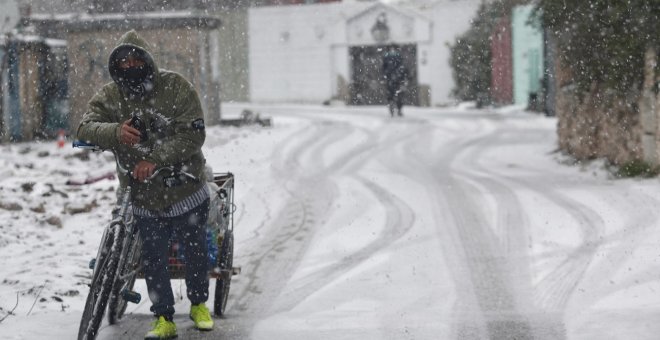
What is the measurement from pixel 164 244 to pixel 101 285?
1.65 ft

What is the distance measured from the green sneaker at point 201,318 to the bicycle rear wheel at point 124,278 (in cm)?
41

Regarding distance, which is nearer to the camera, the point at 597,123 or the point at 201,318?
the point at 201,318

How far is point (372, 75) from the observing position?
4056cm

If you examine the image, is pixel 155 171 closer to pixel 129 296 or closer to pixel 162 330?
pixel 129 296

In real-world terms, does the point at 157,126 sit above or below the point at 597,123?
above

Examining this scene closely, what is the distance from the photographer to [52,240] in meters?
9.05

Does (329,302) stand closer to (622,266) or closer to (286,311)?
(286,311)

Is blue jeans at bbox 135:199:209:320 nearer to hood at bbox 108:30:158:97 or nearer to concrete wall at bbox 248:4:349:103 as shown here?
hood at bbox 108:30:158:97

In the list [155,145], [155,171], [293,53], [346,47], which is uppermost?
[346,47]

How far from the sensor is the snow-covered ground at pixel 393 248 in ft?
19.5

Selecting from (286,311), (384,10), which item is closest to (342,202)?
(286,311)

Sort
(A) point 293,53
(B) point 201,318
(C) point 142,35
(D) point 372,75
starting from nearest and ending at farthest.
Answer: (B) point 201,318 < (C) point 142,35 < (D) point 372,75 < (A) point 293,53

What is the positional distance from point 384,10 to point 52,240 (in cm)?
3135

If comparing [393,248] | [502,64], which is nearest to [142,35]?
[393,248]
